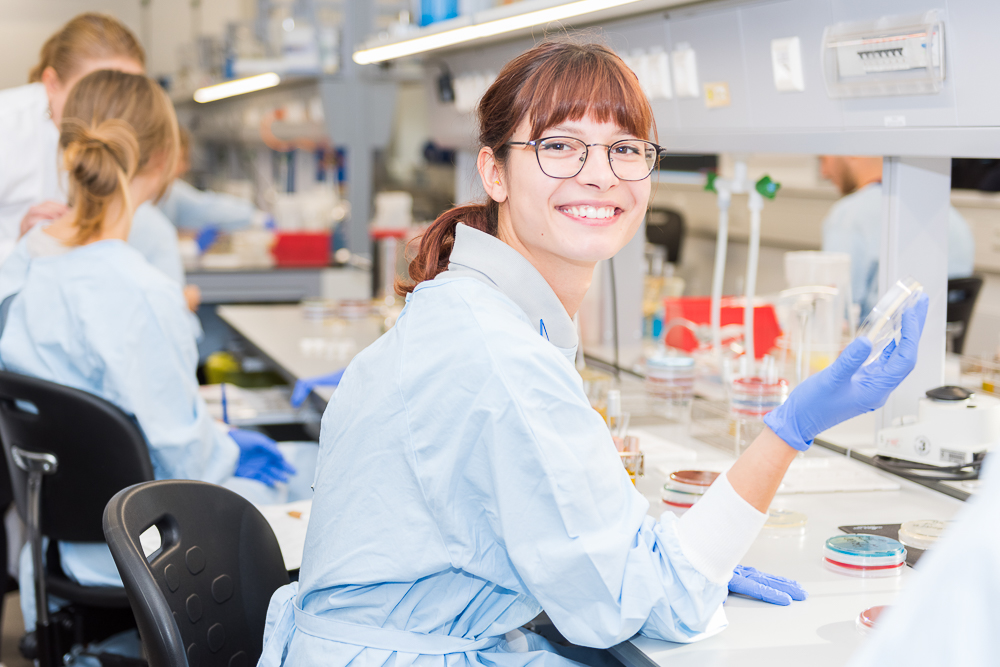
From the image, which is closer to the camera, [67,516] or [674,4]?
[67,516]

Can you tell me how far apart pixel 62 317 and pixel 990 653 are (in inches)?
74.4

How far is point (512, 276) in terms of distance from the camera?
4.05ft

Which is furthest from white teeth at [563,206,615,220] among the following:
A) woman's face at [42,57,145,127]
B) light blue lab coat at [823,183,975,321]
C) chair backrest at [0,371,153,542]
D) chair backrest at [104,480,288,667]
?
light blue lab coat at [823,183,975,321]

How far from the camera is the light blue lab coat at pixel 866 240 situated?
321 centimetres

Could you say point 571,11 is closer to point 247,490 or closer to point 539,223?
point 539,223

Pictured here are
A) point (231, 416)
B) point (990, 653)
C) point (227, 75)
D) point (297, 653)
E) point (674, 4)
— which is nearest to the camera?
point (990, 653)

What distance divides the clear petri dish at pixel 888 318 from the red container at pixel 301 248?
3.50m

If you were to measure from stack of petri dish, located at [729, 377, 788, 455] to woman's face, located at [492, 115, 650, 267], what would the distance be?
74 centimetres

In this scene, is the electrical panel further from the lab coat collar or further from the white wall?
the white wall

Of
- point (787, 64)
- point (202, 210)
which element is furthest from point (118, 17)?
point (787, 64)

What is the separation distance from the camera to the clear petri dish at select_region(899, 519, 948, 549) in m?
1.42

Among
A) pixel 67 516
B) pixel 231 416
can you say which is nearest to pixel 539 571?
pixel 67 516

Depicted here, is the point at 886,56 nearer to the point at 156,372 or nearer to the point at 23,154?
the point at 156,372

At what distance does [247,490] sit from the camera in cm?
216
